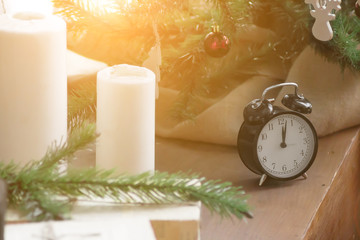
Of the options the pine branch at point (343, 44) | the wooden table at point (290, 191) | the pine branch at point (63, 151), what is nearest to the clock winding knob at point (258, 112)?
the wooden table at point (290, 191)

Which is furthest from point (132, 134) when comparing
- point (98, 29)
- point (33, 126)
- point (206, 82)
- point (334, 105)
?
point (334, 105)

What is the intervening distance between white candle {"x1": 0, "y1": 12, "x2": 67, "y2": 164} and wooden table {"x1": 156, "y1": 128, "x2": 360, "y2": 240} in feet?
0.78

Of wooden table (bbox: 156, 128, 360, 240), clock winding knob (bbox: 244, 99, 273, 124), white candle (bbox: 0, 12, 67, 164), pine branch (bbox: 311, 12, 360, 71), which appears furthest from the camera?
pine branch (bbox: 311, 12, 360, 71)

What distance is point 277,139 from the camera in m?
1.06

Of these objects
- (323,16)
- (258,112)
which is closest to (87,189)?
(258,112)

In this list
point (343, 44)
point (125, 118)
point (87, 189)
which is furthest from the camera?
point (343, 44)

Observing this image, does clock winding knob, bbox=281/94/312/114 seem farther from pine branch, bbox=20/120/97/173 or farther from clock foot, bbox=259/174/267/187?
pine branch, bbox=20/120/97/173

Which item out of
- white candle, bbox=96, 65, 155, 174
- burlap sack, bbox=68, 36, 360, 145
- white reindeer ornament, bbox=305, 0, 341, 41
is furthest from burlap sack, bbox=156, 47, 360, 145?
white candle, bbox=96, 65, 155, 174

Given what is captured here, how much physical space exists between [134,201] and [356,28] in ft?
2.03

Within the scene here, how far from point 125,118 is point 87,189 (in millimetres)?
159

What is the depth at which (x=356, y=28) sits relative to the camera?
120 centimetres

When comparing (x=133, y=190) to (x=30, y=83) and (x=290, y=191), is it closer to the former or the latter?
(x=30, y=83)

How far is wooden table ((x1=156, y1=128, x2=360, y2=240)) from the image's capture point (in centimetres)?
92

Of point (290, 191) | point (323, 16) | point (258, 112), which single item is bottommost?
point (290, 191)
